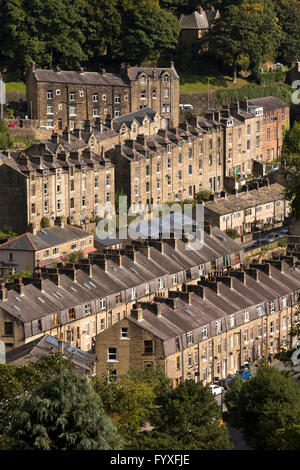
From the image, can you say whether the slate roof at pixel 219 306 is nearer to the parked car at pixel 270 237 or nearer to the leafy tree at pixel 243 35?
the parked car at pixel 270 237

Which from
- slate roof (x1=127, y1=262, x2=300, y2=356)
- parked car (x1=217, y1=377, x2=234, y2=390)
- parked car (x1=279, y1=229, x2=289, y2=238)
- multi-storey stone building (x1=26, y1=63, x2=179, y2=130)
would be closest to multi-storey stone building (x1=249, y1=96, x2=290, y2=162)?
multi-storey stone building (x1=26, y1=63, x2=179, y2=130)

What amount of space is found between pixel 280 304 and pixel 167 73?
36819 millimetres

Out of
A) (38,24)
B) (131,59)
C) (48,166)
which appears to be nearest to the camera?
(48,166)

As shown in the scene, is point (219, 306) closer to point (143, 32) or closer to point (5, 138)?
point (5, 138)

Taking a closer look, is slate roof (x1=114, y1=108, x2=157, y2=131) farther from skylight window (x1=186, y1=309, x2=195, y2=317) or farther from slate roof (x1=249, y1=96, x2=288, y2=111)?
skylight window (x1=186, y1=309, x2=195, y2=317)

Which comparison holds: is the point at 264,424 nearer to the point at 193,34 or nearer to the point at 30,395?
the point at 30,395

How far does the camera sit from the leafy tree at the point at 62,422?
1636 inches

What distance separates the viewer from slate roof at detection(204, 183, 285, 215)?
95.8 m

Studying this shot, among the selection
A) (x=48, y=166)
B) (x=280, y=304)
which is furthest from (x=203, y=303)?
(x=48, y=166)

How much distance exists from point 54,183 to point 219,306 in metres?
19.2

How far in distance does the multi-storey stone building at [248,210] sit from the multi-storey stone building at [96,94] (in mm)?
12161

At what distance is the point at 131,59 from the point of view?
11569cm

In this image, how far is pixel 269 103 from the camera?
11544 centimetres

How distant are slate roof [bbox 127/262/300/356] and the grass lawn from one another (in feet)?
126
